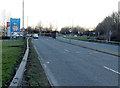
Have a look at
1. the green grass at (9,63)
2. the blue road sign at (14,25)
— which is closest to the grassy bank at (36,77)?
the green grass at (9,63)

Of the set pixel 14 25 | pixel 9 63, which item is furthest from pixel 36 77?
pixel 14 25

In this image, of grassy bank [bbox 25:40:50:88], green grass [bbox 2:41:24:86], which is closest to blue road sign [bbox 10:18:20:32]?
green grass [bbox 2:41:24:86]

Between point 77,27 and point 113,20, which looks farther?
point 77,27

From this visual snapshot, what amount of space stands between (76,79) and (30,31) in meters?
129

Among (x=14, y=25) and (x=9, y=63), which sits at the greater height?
(x=14, y=25)

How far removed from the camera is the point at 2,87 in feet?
19.9

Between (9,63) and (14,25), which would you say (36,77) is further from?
(14,25)

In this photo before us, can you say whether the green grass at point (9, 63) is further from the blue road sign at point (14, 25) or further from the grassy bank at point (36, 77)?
the blue road sign at point (14, 25)

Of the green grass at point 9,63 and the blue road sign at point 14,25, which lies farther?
the blue road sign at point 14,25

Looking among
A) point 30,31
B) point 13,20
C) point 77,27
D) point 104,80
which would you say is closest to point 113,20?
point 13,20

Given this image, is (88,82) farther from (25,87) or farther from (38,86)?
(25,87)

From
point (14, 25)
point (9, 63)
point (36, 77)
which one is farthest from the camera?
point (14, 25)

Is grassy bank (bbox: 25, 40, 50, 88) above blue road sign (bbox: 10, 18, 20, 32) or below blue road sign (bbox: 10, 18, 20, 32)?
below

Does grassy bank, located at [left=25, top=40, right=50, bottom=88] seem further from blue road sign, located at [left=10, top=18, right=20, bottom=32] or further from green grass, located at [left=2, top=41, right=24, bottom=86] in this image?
blue road sign, located at [left=10, top=18, right=20, bottom=32]
